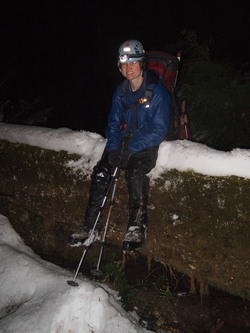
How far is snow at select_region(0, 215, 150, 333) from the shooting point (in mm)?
3189

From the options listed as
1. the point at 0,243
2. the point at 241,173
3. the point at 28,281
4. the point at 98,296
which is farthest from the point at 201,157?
the point at 0,243

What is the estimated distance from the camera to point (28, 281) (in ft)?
12.5

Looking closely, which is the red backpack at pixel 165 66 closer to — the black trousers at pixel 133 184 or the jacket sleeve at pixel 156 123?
the jacket sleeve at pixel 156 123

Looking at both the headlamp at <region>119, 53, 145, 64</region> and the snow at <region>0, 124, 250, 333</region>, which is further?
the headlamp at <region>119, 53, 145, 64</region>

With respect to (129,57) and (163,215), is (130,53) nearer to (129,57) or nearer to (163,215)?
(129,57)

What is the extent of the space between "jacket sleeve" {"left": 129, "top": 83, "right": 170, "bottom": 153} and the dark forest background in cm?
606

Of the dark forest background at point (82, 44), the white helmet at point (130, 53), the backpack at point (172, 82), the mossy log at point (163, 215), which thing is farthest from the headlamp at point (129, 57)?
the dark forest background at point (82, 44)

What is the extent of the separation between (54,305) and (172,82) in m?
3.66

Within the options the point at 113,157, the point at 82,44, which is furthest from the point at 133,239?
the point at 82,44

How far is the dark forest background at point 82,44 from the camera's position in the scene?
10.4m

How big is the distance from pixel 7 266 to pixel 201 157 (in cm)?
325

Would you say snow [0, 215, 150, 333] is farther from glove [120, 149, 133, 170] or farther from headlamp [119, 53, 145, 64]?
headlamp [119, 53, 145, 64]

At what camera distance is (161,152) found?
3.90m

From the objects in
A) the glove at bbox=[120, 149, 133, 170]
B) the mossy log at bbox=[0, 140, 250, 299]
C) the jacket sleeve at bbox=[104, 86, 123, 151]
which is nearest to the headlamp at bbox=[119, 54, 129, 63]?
the jacket sleeve at bbox=[104, 86, 123, 151]
